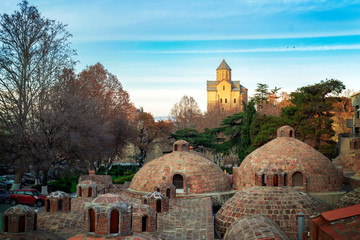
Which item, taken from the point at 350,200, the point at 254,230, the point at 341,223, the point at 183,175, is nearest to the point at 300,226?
the point at 254,230

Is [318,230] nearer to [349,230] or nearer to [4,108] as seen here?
[349,230]

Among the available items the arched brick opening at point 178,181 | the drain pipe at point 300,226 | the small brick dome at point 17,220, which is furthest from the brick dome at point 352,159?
the small brick dome at point 17,220

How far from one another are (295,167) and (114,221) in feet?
42.4

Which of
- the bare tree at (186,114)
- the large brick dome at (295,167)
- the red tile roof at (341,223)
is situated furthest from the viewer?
the bare tree at (186,114)

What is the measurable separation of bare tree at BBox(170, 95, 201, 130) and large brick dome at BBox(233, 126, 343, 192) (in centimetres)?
3835

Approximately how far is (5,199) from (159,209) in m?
13.1

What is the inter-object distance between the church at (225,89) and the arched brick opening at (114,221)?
84402 mm

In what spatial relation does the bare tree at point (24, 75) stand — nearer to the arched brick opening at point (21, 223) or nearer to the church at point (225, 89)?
the arched brick opening at point (21, 223)

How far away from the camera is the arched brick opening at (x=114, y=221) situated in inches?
411

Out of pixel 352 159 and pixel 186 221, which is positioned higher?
pixel 352 159

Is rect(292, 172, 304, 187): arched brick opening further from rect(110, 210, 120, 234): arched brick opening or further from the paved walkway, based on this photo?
rect(110, 210, 120, 234): arched brick opening

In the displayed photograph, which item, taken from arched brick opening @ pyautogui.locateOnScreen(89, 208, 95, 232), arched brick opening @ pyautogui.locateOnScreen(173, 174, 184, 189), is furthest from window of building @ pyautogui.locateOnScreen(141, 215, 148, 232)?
arched brick opening @ pyautogui.locateOnScreen(173, 174, 184, 189)

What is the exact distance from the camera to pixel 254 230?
1218cm

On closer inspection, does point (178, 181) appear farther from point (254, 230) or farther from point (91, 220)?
point (91, 220)
